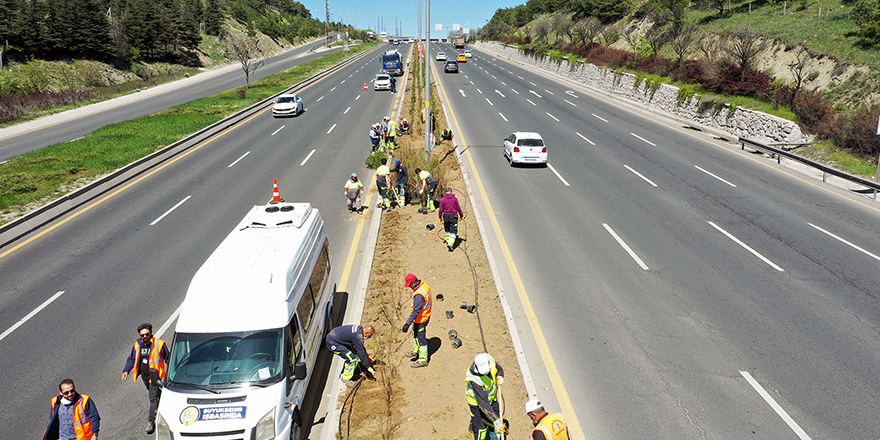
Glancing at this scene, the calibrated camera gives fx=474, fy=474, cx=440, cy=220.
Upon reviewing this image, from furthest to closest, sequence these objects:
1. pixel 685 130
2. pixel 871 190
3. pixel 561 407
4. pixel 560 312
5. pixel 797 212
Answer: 1. pixel 685 130
2. pixel 871 190
3. pixel 797 212
4. pixel 560 312
5. pixel 561 407

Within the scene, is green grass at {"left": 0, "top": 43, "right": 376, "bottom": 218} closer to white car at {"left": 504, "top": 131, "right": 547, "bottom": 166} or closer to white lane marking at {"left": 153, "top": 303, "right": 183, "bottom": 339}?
white lane marking at {"left": 153, "top": 303, "right": 183, "bottom": 339}

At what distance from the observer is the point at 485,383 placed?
6043mm

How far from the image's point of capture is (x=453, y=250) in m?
12.4

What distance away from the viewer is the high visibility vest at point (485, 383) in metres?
6.04

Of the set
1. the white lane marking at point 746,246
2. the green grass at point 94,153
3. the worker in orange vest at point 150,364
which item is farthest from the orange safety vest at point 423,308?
the green grass at point 94,153

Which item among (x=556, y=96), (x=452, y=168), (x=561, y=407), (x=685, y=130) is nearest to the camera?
(x=561, y=407)

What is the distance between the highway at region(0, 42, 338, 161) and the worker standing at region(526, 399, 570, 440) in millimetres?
26656

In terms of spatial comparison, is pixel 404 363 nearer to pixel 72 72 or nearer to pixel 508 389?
pixel 508 389

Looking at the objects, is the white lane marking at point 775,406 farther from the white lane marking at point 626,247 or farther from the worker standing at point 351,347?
the worker standing at point 351,347

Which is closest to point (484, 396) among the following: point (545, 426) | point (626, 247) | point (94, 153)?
point (545, 426)

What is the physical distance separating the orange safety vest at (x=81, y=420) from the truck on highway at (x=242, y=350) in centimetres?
108

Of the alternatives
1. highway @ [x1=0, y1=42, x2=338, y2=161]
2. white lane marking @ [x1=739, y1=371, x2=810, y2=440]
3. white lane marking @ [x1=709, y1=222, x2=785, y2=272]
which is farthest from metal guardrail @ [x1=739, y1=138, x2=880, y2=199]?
highway @ [x1=0, y1=42, x2=338, y2=161]

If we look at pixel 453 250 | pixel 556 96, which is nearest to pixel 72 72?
pixel 556 96

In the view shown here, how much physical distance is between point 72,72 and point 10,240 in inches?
1711
